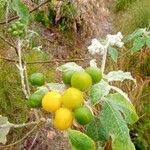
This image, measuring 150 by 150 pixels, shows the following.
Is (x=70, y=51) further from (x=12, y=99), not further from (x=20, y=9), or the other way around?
(x=20, y=9)

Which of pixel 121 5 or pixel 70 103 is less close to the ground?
pixel 70 103

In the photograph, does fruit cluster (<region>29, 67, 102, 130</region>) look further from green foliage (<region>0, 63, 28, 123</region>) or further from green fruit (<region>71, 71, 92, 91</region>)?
green foliage (<region>0, 63, 28, 123</region>)

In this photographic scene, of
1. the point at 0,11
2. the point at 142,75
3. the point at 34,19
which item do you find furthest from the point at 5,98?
the point at 34,19

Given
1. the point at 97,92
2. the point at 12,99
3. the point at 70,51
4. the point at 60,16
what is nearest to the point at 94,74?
the point at 97,92

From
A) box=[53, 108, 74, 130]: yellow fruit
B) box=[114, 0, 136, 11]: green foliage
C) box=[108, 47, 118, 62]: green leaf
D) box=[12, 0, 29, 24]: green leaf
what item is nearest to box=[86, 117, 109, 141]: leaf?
box=[53, 108, 74, 130]: yellow fruit

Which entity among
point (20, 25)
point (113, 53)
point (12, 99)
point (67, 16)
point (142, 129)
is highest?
point (20, 25)

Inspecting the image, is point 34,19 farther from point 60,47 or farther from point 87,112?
point 87,112
